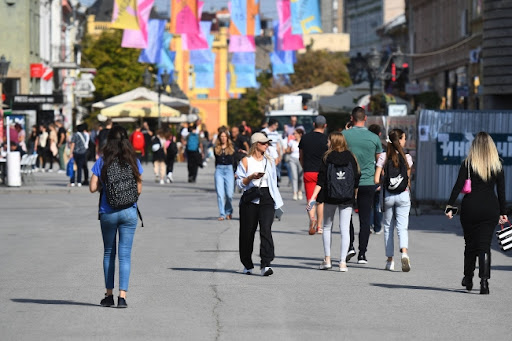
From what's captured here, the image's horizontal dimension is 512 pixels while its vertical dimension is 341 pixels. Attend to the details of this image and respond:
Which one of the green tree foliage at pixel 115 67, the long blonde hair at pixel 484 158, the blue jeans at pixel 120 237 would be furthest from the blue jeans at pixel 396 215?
the green tree foliage at pixel 115 67

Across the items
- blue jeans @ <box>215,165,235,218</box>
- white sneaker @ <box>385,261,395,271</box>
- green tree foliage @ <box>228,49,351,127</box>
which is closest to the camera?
white sneaker @ <box>385,261,395,271</box>

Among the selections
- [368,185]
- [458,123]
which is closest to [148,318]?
[368,185]

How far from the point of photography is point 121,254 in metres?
11.1

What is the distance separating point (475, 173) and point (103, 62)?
240ft

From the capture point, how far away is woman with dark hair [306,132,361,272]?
46.6 ft

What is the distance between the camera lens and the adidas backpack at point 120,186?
10.9 metres

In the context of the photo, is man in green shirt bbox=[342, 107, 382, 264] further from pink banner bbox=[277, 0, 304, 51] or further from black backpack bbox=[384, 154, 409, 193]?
pink banner bbox=[277, 0, 304, 51]

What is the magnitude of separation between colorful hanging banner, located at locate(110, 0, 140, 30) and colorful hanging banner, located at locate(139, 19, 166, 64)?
507cm

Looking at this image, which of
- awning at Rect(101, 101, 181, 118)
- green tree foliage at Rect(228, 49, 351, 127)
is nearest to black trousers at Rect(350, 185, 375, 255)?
awning at Rect(101, 101, 181, 118)

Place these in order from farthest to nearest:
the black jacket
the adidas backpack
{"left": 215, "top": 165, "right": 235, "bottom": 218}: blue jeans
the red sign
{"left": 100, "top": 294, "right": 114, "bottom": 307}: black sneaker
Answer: the red sign → {"left": 215, "top": 165, "right": 235, "bottom": 218}: blue jeans → the black jacket → {"left": 100, "top": 294, "right": 114, "bottom": 307}: black sneaker → the adidas backpack

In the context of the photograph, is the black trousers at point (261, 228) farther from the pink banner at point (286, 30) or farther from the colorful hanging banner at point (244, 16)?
the pink banner at point (286, 30)

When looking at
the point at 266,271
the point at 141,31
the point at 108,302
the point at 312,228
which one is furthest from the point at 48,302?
the point at 141,31

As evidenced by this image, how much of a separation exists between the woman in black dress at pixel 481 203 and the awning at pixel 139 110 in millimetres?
38578

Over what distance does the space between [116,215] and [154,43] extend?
3525cm
